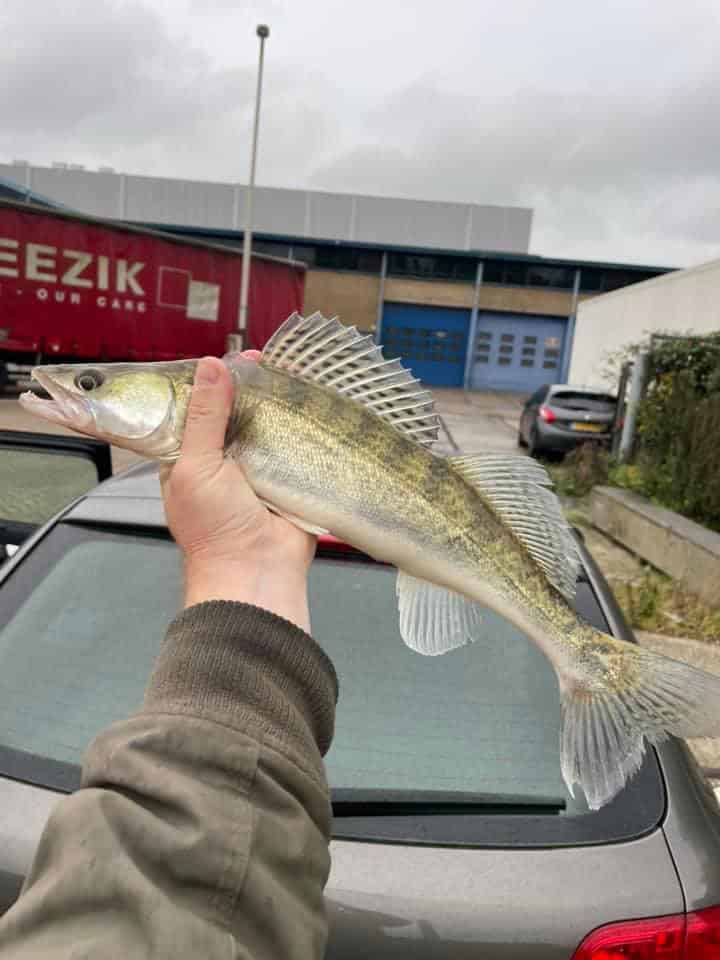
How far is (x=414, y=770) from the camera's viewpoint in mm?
1714

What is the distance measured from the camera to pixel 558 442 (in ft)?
43.6

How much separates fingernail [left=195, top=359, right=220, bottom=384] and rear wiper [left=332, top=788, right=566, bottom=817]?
0.94m

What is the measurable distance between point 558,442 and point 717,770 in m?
10.3

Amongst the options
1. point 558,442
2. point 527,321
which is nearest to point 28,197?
point 527,321

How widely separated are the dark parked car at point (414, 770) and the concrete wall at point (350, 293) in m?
30.3

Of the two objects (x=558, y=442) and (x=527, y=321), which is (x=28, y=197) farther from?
(x=558, y=442)

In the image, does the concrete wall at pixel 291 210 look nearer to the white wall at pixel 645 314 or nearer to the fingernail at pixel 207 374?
the white wall at pixel 645 314

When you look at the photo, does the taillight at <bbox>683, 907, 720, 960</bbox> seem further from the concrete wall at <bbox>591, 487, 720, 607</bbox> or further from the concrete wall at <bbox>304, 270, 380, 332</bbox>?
the concrete wall at <bbox>304, 270, 380, 332</bbox>

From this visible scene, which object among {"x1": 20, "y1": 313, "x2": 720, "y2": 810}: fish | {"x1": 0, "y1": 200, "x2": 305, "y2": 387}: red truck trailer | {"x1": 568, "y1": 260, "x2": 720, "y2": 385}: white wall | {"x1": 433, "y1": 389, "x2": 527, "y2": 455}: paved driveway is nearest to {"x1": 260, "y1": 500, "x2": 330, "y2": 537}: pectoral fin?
{"x1": 20, "y1": 313, "x2": 720, "y2": 810}: fish

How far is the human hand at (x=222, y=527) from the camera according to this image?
4.05 feet

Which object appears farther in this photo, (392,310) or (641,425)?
(392,310)

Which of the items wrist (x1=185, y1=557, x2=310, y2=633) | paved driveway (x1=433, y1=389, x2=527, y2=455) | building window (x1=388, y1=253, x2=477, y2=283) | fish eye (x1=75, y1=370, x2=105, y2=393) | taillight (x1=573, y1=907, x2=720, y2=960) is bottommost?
paved driveway (x1=433, y1=389, x2=527, y2=455)

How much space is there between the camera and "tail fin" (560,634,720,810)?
146 cm

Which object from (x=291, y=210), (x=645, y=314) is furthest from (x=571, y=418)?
(x=291, y=210)
